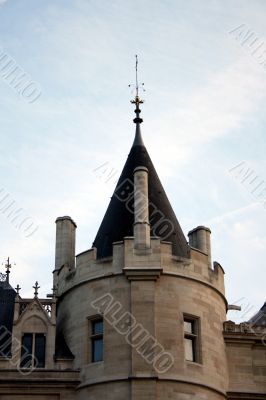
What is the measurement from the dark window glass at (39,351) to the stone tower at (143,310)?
2.87ft

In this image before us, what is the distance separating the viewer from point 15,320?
960 inches

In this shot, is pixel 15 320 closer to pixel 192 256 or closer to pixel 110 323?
pixel 110 323

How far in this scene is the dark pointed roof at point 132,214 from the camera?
25.6 metres

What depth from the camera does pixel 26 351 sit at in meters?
24.0

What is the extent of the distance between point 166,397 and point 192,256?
4.72 m

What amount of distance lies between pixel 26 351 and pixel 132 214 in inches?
223

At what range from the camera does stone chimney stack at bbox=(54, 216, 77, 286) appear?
27.0 meters

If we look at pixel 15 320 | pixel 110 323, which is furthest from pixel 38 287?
pixel 110 323

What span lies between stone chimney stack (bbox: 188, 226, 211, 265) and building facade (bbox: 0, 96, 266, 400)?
1093 mm

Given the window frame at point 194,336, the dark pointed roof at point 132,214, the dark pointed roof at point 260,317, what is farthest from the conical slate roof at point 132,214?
the dark pointed roof at point 260,317

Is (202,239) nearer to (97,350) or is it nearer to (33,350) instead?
(97,350)

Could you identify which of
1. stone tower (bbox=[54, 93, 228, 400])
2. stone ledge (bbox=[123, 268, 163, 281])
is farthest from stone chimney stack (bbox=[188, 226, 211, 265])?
stone ledge (bbox=[123, 268, 163, 281])

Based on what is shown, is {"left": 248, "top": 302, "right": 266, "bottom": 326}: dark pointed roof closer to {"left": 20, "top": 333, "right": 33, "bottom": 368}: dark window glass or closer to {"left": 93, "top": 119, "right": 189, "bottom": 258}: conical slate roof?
{"left": 93, "top": 119, "right": 189, "bottom": 258}: conical slate roof

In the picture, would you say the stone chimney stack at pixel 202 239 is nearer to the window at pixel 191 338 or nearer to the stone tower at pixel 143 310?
the stone tower at pixel 143 310
